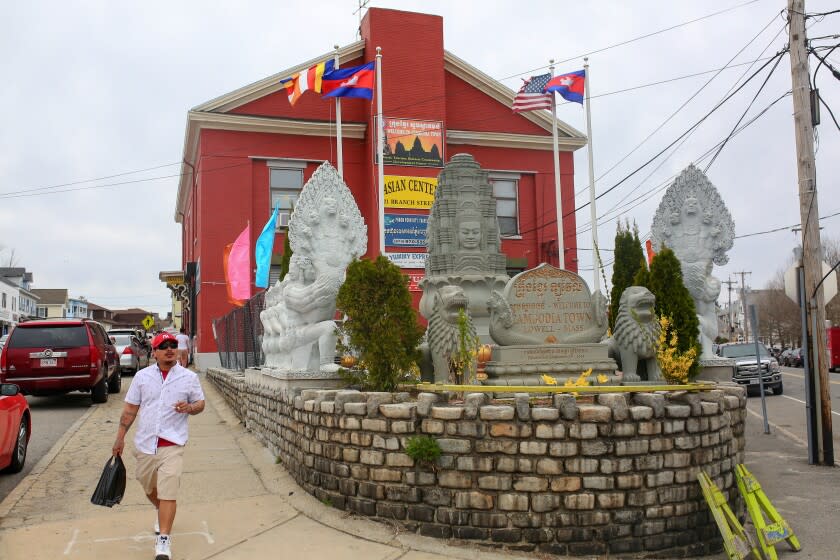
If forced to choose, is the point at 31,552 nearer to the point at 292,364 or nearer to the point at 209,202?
the point at 292,364

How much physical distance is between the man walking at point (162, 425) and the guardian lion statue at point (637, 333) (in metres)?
5.43

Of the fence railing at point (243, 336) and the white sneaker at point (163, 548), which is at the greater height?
the fence railing at point (243, 336)

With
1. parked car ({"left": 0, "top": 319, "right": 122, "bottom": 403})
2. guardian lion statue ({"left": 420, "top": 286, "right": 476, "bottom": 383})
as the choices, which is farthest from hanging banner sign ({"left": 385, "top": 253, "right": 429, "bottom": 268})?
guardian lion statue ({"left": 420, "top": 286, "right": 476, "bottom": 383})

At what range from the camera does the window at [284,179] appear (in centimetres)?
2359

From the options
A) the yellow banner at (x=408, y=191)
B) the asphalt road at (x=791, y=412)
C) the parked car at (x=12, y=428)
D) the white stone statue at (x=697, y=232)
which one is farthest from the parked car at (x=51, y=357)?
the asphalt road at (x=791, y=412)

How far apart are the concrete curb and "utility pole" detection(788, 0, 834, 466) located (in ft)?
35.1

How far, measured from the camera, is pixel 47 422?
1256 centimetres

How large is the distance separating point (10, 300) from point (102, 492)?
5815cm

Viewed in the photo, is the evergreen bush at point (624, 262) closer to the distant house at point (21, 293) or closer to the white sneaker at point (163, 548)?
the white sneaker at point (163, 548)

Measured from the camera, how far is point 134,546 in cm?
571

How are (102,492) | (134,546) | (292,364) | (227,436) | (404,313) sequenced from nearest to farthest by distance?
(102,492)
(134,546)
(404,313)
(292,364)
(227,436)

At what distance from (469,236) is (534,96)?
9058 mm

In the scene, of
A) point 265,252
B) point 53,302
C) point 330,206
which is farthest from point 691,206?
point 53,302

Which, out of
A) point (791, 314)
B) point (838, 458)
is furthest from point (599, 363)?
point (791, 314)
